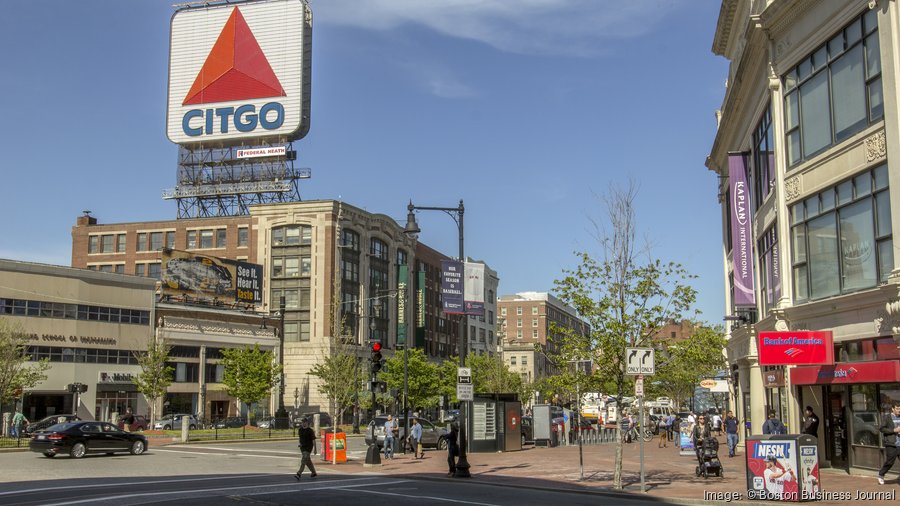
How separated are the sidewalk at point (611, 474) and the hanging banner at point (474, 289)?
5.21 m

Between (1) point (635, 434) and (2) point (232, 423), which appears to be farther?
(2) point (232, 423)

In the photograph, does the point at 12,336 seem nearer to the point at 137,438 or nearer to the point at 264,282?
the point at 137,438

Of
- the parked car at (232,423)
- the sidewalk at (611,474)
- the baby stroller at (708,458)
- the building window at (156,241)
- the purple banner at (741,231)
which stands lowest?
the parked car at (232,423)

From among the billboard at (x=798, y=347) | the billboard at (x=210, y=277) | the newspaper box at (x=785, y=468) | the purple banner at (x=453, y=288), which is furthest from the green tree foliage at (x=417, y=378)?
the newspaper box at (x=785, y=468)

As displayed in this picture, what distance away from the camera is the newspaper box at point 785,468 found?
18359 mm

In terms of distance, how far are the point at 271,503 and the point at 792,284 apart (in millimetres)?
17290

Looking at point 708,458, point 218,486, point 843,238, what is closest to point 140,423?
point 218,486

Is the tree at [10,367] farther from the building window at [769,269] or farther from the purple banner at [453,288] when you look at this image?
the building window at [769,269]

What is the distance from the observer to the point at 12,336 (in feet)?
165

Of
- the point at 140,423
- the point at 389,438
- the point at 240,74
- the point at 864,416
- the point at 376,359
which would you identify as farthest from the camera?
the point at 240,74

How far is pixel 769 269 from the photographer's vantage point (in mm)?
31703

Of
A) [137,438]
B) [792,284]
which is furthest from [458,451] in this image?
[137,438]

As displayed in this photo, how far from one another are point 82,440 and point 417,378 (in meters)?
46.6

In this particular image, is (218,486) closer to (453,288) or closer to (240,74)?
(453,288)
